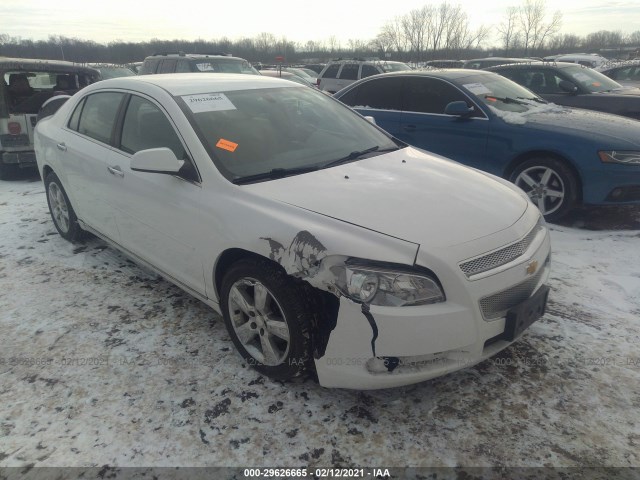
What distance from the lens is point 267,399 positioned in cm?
249

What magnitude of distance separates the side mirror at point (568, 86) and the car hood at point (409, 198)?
5417mm

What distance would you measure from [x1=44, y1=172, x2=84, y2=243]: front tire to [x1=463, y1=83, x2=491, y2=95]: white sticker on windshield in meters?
4.54

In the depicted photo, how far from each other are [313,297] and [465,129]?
394 centimetres

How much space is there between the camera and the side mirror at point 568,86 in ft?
24.1

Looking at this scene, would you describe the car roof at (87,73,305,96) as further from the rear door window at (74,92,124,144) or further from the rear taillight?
the rear taillight

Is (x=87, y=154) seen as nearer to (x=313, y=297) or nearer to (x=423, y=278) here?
(x=313, y=297)

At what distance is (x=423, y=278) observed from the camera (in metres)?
2.09

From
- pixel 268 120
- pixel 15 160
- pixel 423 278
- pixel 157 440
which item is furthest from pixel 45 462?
pixel 15 160

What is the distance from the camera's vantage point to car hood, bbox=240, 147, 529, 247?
2256 millimetres

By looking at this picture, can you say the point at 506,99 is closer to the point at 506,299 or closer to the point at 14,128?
the point at 506,299

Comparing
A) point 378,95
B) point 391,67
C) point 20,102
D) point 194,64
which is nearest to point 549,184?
point 378,95

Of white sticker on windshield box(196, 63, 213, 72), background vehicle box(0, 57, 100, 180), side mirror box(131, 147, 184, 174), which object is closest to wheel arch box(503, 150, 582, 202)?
side mirror box(131, 147, 184, 174)

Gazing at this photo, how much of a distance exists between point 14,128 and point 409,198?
250 inches

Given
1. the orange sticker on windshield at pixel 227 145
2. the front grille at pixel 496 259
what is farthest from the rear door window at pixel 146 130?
the front grille at pixel 496 259
